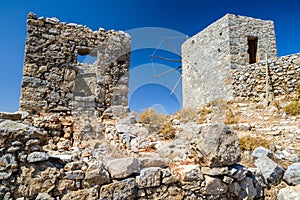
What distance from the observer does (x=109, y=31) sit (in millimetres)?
5734

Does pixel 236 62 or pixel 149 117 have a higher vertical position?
pixel 236 62

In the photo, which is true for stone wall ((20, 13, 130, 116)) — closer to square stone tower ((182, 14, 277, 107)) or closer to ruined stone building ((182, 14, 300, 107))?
ruined stone building ((182, 14, 300, 107))

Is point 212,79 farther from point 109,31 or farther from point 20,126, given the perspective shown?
point 20,126

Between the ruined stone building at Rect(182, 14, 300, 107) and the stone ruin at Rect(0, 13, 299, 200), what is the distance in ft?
0.28

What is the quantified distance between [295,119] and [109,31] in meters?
6.33

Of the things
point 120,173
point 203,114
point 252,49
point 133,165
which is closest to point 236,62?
point 252,49

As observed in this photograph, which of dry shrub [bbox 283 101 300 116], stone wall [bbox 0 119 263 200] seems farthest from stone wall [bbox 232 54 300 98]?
stone wall [bbox 0 119 263 200]

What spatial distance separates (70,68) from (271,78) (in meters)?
8.24

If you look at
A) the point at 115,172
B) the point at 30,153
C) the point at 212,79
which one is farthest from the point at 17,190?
the point at 212,79

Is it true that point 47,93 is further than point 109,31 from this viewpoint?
No

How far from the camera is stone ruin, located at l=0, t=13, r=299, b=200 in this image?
2117mm

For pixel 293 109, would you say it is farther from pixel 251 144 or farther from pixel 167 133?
pixel 167 133

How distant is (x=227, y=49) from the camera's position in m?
10.5

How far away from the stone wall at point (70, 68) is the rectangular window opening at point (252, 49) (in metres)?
8.43
